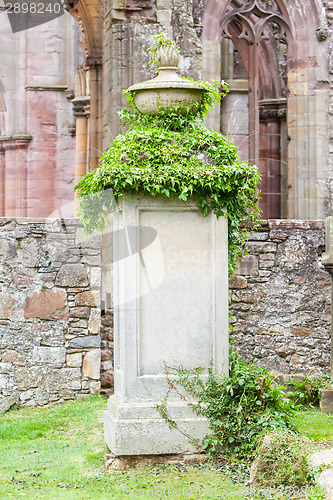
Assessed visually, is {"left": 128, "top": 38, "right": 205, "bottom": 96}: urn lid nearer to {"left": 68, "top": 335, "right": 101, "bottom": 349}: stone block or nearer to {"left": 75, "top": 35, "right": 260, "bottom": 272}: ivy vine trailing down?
{"left": 75, "top": 35, "right": 260, "bottom": 272}: ivy vine trailing down

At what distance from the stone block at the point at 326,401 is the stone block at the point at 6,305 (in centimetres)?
351

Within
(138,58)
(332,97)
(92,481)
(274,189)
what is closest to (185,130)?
(92,481)

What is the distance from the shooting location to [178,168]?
5.99 metres

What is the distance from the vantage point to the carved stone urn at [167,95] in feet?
20.3

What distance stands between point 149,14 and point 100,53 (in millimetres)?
2056

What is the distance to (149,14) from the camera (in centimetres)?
1115

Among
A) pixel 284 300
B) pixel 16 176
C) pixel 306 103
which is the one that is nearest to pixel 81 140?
pixel 16 176

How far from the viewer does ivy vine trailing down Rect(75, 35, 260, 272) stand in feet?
19.5

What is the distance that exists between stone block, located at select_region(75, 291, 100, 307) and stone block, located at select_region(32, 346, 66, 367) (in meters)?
0.55

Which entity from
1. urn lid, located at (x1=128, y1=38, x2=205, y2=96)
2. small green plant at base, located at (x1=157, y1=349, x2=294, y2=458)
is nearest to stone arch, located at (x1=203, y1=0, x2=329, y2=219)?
urn lid, located at (x1=128, y1=38, x2=205, y2=96)

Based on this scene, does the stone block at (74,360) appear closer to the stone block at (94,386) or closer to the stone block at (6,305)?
the stone block at (94,386)

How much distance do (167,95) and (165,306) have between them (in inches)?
60.4

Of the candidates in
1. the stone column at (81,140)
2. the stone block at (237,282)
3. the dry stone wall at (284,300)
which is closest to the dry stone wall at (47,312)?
A: the stone block at (237,282)

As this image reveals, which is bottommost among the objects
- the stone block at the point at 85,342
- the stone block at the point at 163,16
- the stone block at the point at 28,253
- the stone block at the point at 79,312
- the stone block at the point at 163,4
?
the stone block at the point at 85,342
